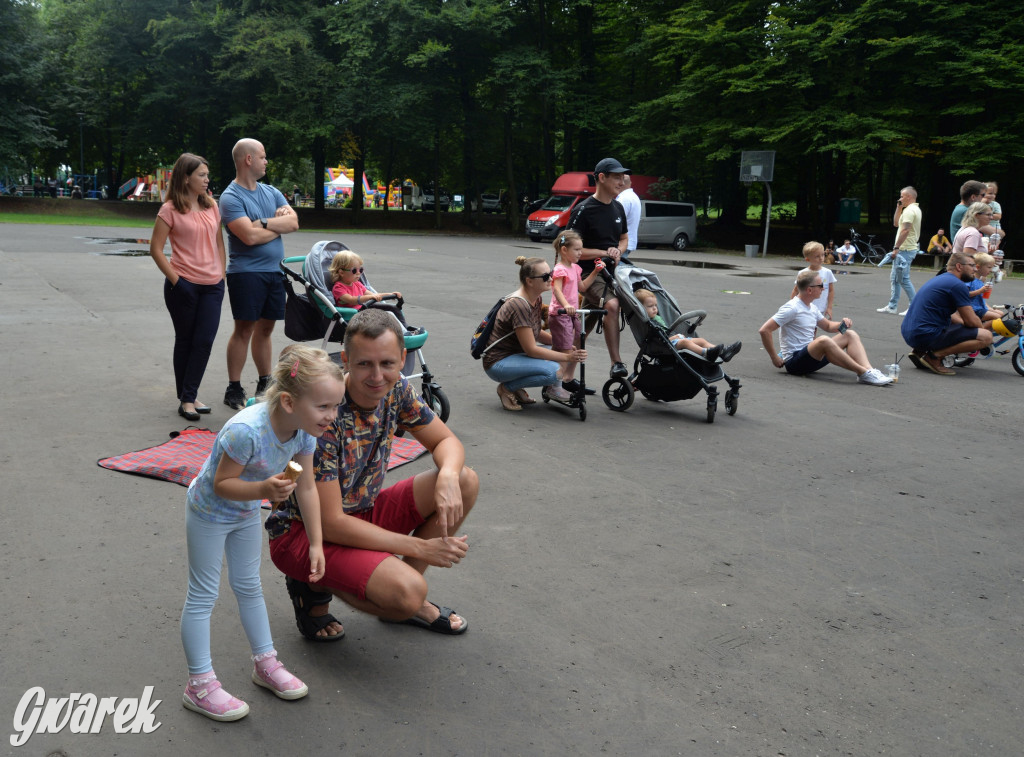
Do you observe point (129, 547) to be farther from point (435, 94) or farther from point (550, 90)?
point (435, 94)

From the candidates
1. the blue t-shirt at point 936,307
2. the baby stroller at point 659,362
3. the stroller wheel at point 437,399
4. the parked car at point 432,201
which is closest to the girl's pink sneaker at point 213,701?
the stroller wheel at point 437,399

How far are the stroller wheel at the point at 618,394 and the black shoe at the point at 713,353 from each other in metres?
0.67

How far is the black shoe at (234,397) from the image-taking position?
23.5ft

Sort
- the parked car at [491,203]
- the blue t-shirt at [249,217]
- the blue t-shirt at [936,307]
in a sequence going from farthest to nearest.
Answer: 1. the parked car at [491,203]
2. the blue t-shirt at [936,307]
3. the blue t-shirt at [249,217]

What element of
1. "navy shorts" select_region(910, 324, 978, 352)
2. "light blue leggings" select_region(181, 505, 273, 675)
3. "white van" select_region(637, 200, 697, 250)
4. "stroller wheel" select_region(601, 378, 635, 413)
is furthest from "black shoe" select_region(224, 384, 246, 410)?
"white van" select_region(637, 200, 697, 250)

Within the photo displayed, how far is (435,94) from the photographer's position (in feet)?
139

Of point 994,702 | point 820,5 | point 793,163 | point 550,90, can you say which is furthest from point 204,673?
point 793,163

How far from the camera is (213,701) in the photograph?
3.07 meters

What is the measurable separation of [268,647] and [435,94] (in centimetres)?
4164

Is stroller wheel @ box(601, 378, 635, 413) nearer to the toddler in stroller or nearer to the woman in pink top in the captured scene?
the toddler in stroller

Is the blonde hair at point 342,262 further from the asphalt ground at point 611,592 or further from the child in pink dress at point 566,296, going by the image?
Result: the child in pink dress at point 566,296

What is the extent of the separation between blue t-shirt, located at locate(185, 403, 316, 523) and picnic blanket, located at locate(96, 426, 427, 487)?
2.24 meters

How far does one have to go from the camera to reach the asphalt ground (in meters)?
3.12

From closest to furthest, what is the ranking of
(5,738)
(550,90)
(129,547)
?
(5,738) < (129,547) < (550,90)
